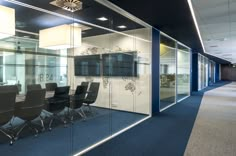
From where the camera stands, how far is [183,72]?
9.90m

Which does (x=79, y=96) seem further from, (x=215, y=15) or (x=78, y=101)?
(x=215, y=15)

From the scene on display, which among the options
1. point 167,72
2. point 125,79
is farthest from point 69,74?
point 167,72

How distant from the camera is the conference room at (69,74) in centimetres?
325

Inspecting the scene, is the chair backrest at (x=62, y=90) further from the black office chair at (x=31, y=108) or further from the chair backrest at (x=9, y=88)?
the chair backrest at (x=9, y=88)

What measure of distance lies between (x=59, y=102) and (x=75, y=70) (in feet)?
2.59

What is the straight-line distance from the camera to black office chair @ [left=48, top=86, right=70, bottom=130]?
12.8 feet

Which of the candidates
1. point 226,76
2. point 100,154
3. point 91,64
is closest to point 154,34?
point 91,64

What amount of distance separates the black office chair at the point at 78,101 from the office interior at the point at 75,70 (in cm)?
2

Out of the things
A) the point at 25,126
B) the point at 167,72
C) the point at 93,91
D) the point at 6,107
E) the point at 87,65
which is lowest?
the point at 25,126

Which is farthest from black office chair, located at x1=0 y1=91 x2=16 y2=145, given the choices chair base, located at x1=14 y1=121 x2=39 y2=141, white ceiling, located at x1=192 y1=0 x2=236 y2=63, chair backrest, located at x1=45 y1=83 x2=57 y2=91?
white ceiling, located at x1=192 y1=0 x2=236 y2=63

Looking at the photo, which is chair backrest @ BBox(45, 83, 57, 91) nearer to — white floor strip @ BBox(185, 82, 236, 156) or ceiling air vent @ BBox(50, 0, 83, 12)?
ceiling air vent @ BBox(50, 0, 83, 12)

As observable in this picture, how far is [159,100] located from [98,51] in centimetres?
267

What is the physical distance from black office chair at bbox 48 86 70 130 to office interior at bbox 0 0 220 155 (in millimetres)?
23

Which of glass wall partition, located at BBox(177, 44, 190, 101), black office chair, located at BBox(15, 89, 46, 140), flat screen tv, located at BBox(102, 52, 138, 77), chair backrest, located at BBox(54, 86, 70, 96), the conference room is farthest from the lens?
glass wall partition, located at BBox(177, 44, 190, 101)
